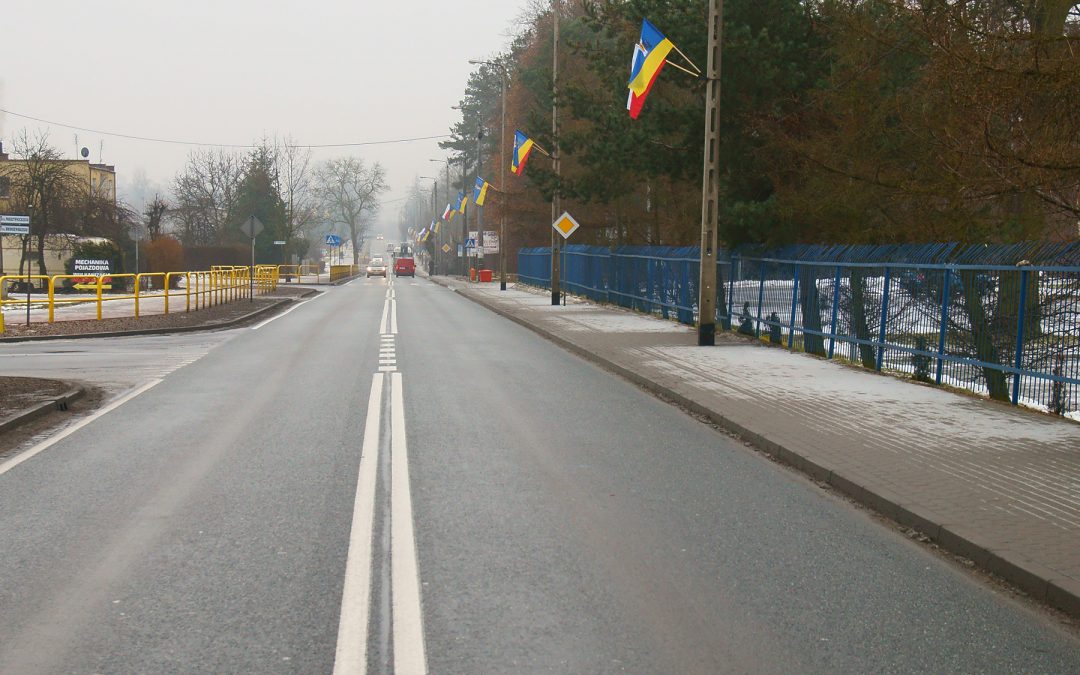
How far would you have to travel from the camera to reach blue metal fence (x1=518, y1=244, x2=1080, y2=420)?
11.4 metres

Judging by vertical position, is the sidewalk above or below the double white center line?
above

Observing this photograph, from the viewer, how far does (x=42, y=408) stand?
11.0 meters

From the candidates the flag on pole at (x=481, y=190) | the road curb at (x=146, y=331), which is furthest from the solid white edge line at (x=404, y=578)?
the flag on pole at (x=481, y=190)

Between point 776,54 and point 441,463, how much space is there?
1445 cm

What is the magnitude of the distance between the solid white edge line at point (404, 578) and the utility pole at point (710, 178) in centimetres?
1074

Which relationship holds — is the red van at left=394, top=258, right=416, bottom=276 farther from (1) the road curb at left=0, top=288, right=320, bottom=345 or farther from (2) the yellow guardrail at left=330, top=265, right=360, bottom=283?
(1) the road curb at left=0, top=288, right=320, bottom=345

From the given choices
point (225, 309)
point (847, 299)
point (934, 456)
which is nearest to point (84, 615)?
point (934, 456)

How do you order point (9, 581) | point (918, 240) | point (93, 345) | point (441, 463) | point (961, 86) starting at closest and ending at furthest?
point (9, 581) → point (441, 463) → point (961, 86) → point (918, 240) → point (93, 345)

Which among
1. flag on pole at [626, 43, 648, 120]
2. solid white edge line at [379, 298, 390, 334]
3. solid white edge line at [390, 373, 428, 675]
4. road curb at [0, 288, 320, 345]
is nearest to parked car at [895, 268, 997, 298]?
flag on pole at [626, 43, 648, 120]

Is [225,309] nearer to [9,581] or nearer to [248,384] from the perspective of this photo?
[248,384]

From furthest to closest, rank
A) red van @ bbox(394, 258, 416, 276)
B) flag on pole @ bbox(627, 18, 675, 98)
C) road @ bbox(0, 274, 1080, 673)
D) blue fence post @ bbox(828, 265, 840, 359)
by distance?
red van @ bbox(394, 258, 416, 276)
flag on pole @ bbox(627, 18, 675, 98)
blue fence post @ bbox(828, 265, 840, 359)
road @ bbox(0, 274, 1080, 673)

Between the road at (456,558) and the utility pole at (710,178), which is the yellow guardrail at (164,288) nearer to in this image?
the utility pole at (710,178)

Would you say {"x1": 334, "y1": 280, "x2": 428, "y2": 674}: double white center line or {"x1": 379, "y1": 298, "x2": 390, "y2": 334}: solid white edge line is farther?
{"x1": 379, "y1": 298, "x2": 390, "y2": 334}: solid white edge line

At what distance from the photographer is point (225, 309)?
31.2 metres
